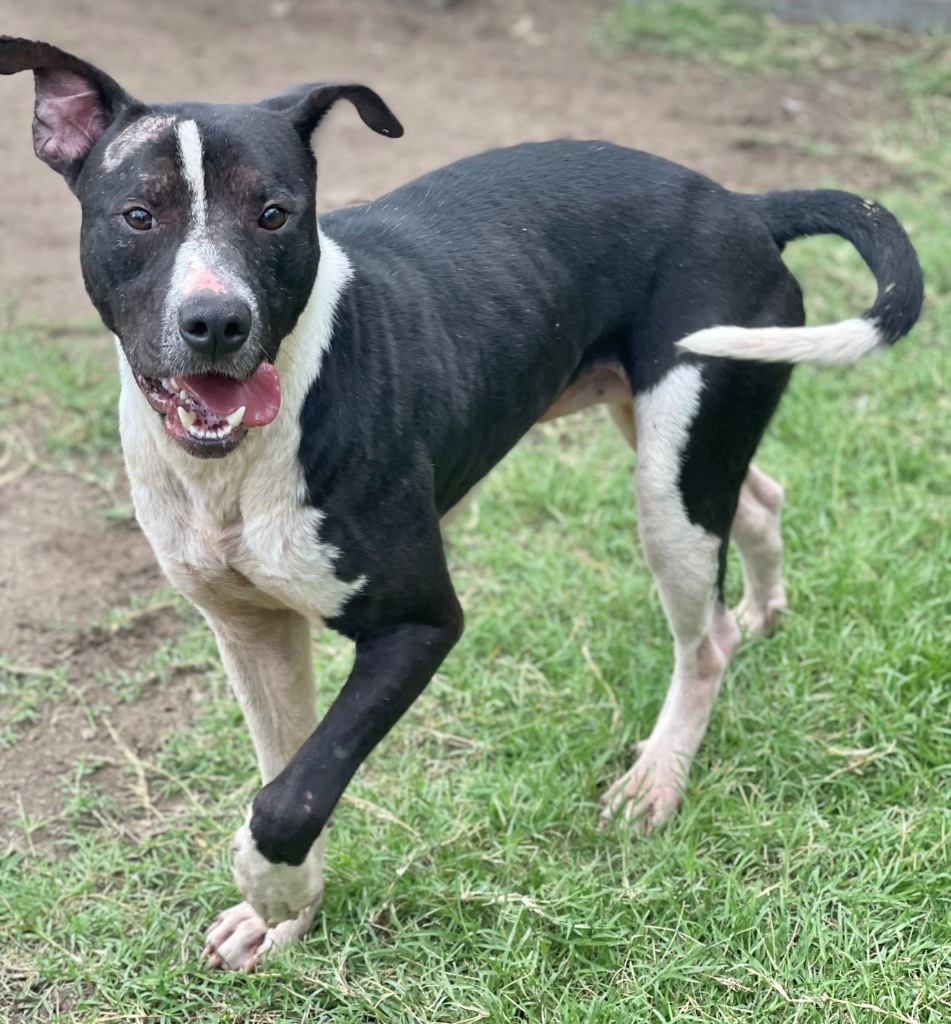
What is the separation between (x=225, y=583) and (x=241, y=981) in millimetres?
961

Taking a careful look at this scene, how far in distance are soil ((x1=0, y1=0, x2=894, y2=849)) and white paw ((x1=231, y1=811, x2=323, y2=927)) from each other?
93 centimetres

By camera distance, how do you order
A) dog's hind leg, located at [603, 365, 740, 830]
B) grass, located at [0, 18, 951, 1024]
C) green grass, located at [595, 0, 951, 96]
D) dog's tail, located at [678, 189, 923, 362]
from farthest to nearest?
green grass, located at [595, 0, 951, 96], dog's hind leg, located at [603, 365, 740, 830], grass, located at [0, 18, 951, 1024], dog's tail, located at [678, 189, 923, 362]

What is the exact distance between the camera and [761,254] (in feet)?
10.9

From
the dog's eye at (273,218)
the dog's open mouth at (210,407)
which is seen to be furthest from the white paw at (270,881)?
the dog's eye at (273,218)

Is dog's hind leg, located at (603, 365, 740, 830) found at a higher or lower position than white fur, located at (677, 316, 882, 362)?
lower

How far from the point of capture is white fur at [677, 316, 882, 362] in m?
2.84

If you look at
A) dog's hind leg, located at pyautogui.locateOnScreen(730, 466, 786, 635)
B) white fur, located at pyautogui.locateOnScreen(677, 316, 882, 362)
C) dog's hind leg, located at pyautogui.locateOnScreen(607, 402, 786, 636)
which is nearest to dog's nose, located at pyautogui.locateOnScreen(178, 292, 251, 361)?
white fur, located at pyautogui.locateOnScreen(677, 316, 882, 362)

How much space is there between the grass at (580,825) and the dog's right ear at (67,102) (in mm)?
1734

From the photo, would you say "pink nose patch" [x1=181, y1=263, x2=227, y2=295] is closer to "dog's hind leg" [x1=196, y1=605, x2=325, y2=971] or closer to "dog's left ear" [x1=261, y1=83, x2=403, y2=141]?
"dog's left ear" [x1=261, y1=83, x2=403, y2=141]

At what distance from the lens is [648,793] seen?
352cm

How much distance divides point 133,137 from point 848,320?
1.55 metres

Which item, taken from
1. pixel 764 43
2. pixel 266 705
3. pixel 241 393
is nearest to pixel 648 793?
pixel 266 705

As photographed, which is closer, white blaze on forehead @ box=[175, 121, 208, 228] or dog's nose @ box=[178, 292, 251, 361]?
dog's nose @ box=[178, 292, 251, 361]

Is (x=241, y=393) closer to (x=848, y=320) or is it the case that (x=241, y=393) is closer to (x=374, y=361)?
(x=374, y=361)
